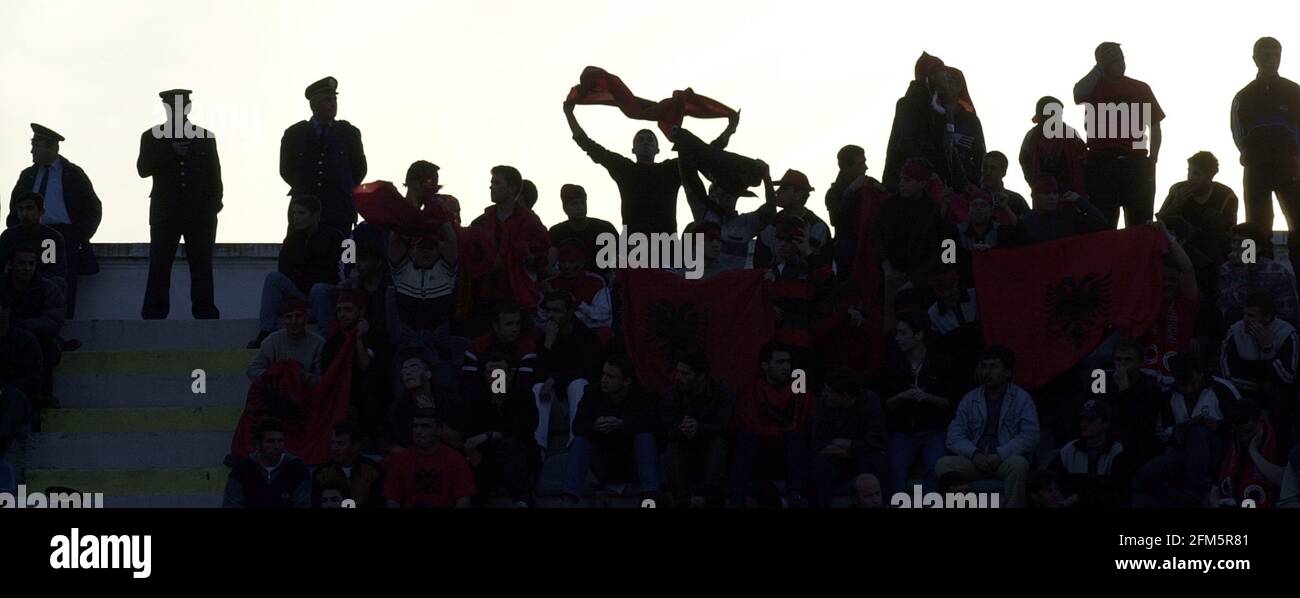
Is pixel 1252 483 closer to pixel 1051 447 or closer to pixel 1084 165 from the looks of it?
pixel 1051 447

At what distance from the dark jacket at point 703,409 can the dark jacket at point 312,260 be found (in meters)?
2.80

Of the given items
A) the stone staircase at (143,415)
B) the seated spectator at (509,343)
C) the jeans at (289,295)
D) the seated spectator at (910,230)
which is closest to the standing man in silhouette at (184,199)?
the stone staircase at (143,415)

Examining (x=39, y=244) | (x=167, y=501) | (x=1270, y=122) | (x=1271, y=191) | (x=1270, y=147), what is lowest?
(x=167, y=501)

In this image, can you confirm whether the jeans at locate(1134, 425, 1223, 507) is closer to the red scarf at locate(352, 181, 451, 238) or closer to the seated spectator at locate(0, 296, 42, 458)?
the red scarf at locate(352, 181, 451, 238)

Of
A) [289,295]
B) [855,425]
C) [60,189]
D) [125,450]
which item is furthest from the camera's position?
[60,189]

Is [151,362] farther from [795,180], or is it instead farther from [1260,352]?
[1260,352]

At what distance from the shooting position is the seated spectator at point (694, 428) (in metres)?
17.0

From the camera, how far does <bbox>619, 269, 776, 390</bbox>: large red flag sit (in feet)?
59.8

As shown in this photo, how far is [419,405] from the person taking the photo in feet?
55.9

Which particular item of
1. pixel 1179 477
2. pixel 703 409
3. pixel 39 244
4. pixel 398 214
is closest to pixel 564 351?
pixel 703 409

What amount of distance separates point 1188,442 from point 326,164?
650 centimetres

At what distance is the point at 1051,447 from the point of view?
1741 cm

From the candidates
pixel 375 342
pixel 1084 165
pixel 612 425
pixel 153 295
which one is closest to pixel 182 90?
pixel 153 295
